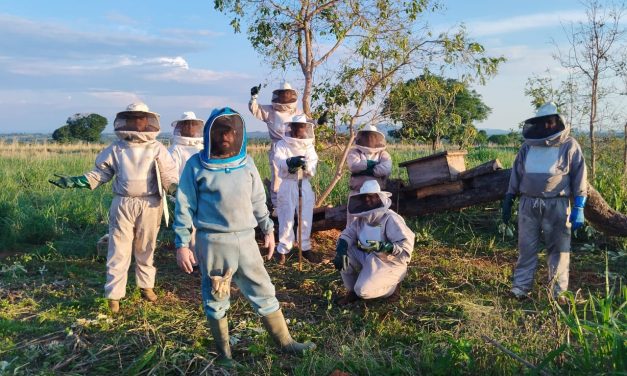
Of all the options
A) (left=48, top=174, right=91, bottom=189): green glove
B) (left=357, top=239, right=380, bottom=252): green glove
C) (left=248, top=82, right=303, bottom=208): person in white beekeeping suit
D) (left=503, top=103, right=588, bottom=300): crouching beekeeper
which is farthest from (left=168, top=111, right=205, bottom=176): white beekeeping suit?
(left=503, top=103, right=588, bottom=300): crouching beekeeper

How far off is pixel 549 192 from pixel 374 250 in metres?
1.90

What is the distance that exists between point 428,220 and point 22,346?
6049mm

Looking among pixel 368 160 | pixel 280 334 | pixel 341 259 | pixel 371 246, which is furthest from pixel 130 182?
pixel 368 160

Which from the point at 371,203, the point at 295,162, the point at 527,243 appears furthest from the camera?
the point at 295,162

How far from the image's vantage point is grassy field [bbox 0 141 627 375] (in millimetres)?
3664

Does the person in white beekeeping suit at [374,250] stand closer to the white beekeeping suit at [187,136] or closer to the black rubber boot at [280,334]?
the black rubber boot at [280,334]

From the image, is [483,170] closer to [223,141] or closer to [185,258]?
[223,141]

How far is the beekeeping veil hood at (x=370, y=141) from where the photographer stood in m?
7.16

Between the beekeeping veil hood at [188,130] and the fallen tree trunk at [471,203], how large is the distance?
2.15 meters

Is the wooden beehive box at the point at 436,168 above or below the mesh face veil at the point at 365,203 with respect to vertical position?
above

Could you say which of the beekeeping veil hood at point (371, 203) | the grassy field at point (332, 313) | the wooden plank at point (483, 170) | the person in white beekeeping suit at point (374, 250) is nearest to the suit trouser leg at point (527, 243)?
the grassy field at point (332, 313)

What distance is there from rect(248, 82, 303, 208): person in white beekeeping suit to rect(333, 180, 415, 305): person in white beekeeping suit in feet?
6.56

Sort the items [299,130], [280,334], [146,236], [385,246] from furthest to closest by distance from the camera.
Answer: [299,130] < [146,236] < [385,246] < [280,334]

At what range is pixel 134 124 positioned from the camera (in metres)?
5.68
